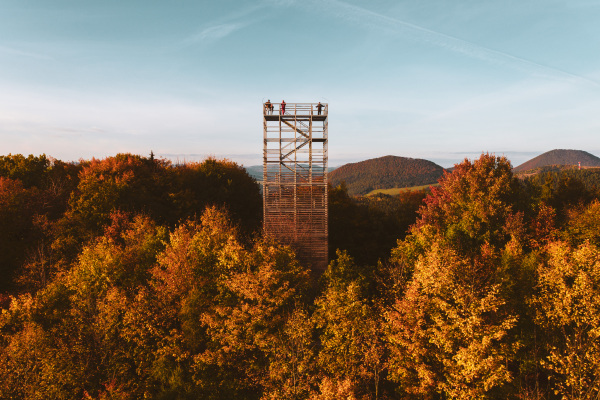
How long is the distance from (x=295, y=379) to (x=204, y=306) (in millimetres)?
7833

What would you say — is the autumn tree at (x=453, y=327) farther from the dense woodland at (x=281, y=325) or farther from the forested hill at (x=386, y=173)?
the forested hill at (x=386, y=173)

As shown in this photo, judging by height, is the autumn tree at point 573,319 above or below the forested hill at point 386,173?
below

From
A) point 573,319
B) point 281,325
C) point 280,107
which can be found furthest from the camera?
point 280,107

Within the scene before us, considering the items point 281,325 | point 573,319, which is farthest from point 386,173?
point 281,325

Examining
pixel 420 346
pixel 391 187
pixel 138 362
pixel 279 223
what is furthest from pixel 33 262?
pixel 391 187

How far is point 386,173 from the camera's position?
166m

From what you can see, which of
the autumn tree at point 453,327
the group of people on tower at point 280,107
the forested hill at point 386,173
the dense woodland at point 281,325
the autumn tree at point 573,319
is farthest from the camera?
the forested hill at point 386,173

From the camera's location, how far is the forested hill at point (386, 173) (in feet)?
522

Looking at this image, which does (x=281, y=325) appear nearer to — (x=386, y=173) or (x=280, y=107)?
(x=280, y=107)

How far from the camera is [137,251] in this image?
93.4ft

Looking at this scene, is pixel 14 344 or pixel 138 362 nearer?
pixel 14 344

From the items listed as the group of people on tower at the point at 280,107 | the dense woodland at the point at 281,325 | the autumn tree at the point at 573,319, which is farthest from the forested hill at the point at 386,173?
the autumn tree at the point at 573,319

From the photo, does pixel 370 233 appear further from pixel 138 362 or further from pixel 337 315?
pixel 138 362

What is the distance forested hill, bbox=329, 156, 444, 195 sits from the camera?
159 metres
